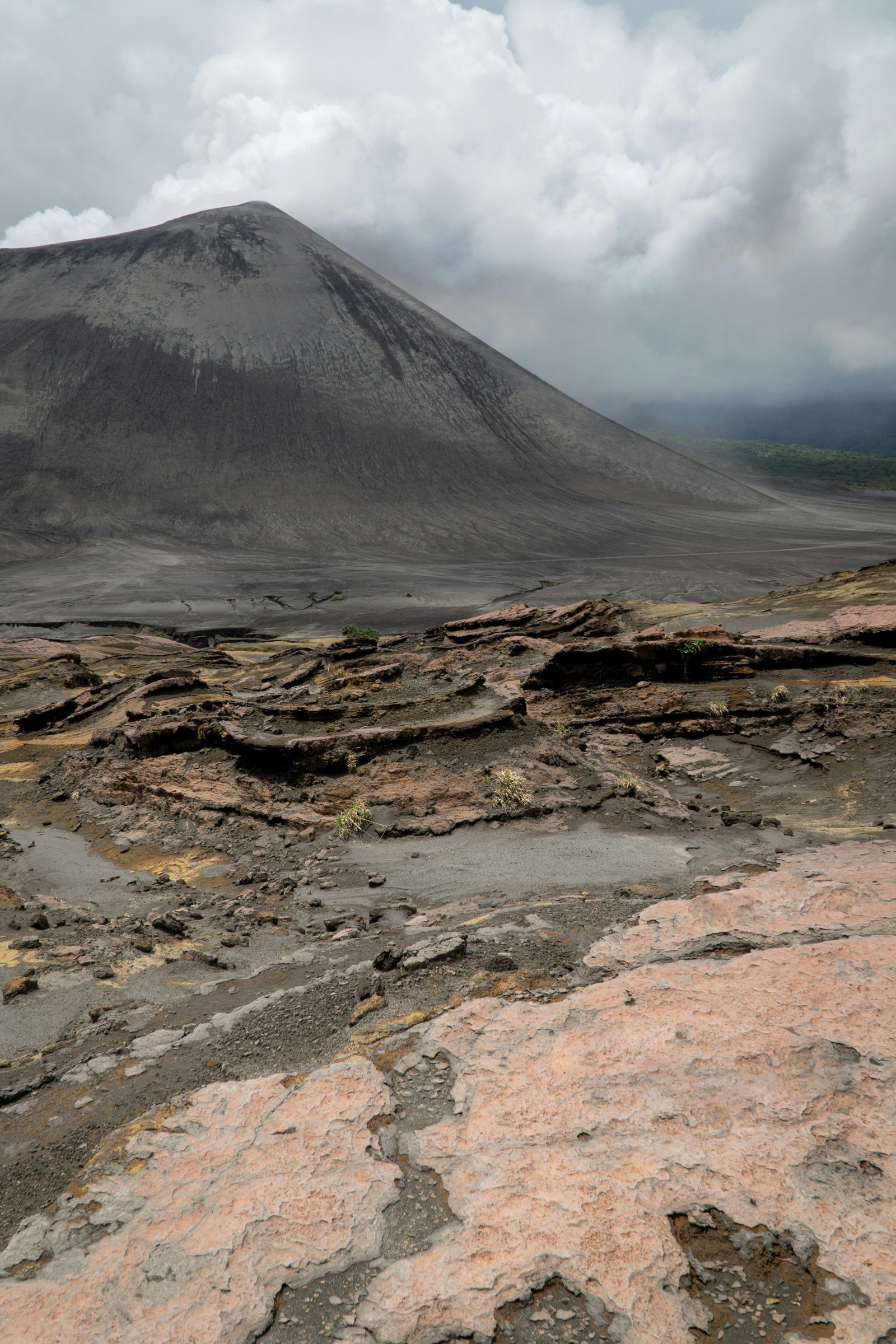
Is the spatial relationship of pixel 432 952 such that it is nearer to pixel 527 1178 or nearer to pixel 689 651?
pixel 527 1178

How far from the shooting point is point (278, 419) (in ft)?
234

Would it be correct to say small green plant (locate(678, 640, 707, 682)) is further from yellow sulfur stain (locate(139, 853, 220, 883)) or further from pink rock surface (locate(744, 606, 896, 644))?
yellow sulfur stain (locate(139, 853, 220, 883))

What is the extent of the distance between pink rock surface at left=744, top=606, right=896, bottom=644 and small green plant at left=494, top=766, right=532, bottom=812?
632 centimetres

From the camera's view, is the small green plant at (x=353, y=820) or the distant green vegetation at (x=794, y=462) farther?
the distant green vegetation at (x=794, y=462)

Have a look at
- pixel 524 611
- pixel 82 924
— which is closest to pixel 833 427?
pixel 524 611

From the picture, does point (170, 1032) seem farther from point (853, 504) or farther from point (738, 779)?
point (853, 504)

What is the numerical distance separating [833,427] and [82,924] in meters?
230

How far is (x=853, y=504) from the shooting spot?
278 feet

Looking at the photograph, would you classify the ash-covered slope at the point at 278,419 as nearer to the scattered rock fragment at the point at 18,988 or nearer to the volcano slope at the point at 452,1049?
the volcano slope at the point at 452,1049

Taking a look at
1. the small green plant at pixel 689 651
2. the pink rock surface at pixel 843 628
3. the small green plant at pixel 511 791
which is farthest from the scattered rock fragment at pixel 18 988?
the pink rock surface at pixel 843 628

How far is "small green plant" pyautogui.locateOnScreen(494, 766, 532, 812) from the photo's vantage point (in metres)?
6.31

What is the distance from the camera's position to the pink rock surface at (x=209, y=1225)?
170cm

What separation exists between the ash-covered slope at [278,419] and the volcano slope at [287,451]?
10.7 inches

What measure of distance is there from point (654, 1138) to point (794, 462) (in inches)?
5616
